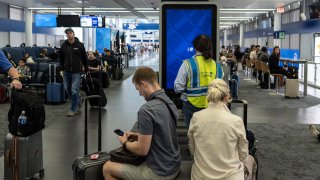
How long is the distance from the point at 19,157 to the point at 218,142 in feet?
7.43

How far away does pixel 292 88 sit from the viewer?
12016mm

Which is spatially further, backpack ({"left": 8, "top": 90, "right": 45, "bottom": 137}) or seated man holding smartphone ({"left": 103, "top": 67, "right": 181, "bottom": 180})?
backpack ({"left": 8, "top": 90, "right": 45, "bottom": 137})

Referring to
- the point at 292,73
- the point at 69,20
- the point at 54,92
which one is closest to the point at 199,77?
the point at 54,92

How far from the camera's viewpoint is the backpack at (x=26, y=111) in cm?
421

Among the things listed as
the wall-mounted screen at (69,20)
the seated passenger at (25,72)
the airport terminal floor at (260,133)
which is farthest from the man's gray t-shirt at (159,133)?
the wall-mounted screen at (69,20)

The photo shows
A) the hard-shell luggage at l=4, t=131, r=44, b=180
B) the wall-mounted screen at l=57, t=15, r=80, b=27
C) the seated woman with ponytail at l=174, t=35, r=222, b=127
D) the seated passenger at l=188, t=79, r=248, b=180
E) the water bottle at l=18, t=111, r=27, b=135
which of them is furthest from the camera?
the wall-mounted screen at l=57, t=15, r=80, b=27

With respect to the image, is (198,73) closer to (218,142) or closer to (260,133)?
(218,142)

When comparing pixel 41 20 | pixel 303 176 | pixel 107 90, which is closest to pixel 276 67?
A: pixel 107 90

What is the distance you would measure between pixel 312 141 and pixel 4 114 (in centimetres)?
602

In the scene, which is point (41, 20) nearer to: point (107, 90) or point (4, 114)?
point (107, 90)

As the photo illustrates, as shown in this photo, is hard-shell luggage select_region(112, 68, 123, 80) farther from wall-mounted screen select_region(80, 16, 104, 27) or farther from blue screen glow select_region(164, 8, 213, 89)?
blue screen glow select_region(164, 8, 213, 89)

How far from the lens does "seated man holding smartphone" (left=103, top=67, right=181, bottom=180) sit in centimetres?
300

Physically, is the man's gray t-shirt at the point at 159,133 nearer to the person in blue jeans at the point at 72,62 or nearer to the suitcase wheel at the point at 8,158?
the suitcase wheel at the point at 8,158

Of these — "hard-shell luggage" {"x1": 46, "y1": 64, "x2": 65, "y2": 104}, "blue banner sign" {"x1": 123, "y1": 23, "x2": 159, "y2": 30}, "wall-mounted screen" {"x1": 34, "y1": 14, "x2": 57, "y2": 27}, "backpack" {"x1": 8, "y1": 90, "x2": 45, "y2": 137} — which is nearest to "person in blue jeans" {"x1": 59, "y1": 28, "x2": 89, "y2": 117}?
"hard-shell luggage" {"x1": 46, "y1": 64, "x2": 65, "y2": 104}
